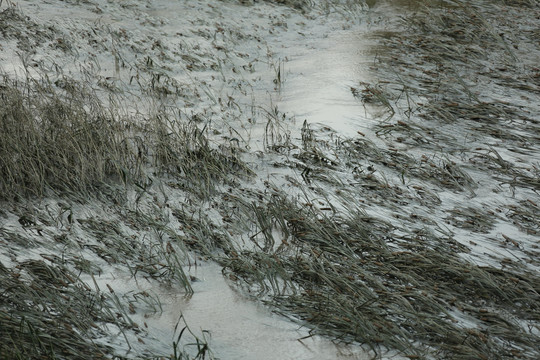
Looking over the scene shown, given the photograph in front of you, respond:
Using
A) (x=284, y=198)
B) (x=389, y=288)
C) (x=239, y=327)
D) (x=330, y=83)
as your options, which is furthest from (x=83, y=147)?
(x=330, y=83)

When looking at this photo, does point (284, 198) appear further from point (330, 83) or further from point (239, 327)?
point (330, 83)

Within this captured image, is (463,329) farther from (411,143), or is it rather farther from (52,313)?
(411,143)

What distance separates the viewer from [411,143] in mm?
6891

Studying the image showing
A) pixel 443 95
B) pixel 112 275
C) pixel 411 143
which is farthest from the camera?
pixel 443 95

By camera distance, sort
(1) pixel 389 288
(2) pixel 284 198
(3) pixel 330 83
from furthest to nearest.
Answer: (3) pixel 330 83, (2) pixel 284 198, (1) pixel 389 288

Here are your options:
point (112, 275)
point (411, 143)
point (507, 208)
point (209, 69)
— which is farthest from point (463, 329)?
point (209, 69)

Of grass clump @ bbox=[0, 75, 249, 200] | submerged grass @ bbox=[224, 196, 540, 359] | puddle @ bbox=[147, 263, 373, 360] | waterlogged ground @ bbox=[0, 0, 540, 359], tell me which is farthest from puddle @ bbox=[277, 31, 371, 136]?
puddle @ bbox=[147, 263, 373, 360]

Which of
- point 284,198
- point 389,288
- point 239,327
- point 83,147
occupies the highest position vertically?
point 83,147

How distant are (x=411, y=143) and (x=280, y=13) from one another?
4464 mm

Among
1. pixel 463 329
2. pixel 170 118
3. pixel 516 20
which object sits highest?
pixel 516 20

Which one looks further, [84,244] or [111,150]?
[111,150]

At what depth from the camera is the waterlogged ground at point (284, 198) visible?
13.3 feet

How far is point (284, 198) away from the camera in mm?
5469

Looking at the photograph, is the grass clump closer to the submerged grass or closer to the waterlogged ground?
the waterlogged ground
